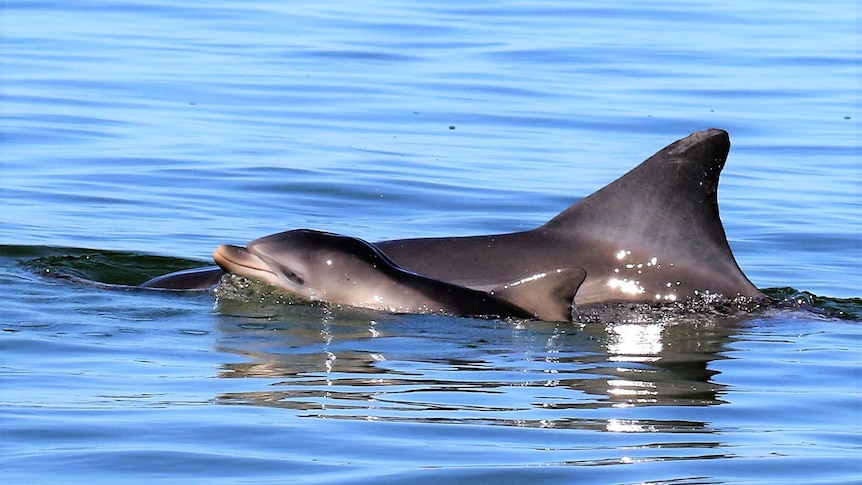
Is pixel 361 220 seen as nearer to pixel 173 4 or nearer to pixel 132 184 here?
pixel 132 184

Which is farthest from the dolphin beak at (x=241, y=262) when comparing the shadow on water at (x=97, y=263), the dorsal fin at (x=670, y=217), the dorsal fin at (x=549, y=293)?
the shadow on water at (x=97, y=263)

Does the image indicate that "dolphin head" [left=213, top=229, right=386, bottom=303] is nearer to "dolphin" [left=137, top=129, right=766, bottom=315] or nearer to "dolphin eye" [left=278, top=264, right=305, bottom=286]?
"dolphin eye" [left=278, top=264, right=305, bottom=286]

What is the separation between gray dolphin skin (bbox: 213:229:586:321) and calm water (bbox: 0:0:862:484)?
0.55 feet

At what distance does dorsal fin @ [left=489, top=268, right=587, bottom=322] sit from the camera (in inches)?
408

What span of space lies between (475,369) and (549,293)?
1.24m

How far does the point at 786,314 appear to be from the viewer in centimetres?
1145

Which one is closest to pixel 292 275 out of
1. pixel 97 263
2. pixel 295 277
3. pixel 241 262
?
pixel 295 277

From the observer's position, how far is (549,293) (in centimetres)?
1043

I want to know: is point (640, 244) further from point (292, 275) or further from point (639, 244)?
point (292, 275)

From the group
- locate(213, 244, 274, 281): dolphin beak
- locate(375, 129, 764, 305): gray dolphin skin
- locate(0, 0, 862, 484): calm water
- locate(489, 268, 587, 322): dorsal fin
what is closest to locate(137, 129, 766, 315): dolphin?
locate(375, 129, 764, 305): gray dolphin skin

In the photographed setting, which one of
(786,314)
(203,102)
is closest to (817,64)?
(203,102)

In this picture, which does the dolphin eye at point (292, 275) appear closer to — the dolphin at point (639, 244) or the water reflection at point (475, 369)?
the water reflection at point (475, 369)

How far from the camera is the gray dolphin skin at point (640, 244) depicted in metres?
11.2

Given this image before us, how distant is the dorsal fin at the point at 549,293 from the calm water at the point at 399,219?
0.13 meters
